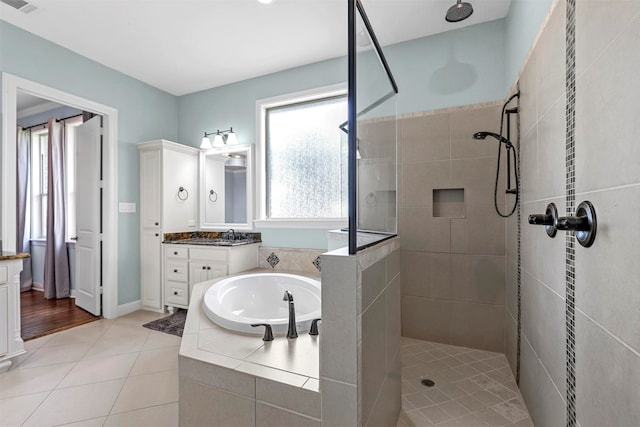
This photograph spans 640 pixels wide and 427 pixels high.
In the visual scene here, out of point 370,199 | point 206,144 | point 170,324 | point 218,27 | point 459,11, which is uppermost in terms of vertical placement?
point 218,27

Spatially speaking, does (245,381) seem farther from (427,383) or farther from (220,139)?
(220,139)

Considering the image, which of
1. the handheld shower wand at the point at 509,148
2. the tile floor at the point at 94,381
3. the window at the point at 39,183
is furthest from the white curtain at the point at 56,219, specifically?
the handheld shower wand at the point at 509,148

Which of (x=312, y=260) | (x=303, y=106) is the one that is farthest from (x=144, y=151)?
(x=312, y=260)

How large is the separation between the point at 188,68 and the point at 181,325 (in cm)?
284

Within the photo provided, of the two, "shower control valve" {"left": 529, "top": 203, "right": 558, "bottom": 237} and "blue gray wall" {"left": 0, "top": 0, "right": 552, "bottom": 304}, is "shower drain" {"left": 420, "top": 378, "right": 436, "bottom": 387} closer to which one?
"shower control valve" {"left": 529, "top": 203, "right": 558, "bottom": 237}

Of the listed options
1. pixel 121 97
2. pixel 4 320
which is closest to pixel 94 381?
pixel 4 320

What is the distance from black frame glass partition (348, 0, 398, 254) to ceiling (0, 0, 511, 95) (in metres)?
1.07

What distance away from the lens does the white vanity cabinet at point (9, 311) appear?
2123 millimetres

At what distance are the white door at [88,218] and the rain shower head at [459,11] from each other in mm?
3691

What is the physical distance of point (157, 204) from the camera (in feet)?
11.3

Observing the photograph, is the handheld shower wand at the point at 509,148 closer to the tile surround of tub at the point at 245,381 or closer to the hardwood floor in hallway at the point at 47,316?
the tile surround of tub at the point at 245,381

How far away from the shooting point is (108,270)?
127 inches

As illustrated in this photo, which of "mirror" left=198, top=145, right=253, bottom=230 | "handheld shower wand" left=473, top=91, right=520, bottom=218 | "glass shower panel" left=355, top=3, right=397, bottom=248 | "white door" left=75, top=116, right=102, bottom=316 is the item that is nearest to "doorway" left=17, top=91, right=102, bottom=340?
"white door" left=75, top=116, right=102, bottom=316

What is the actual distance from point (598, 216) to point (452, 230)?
1.61m
